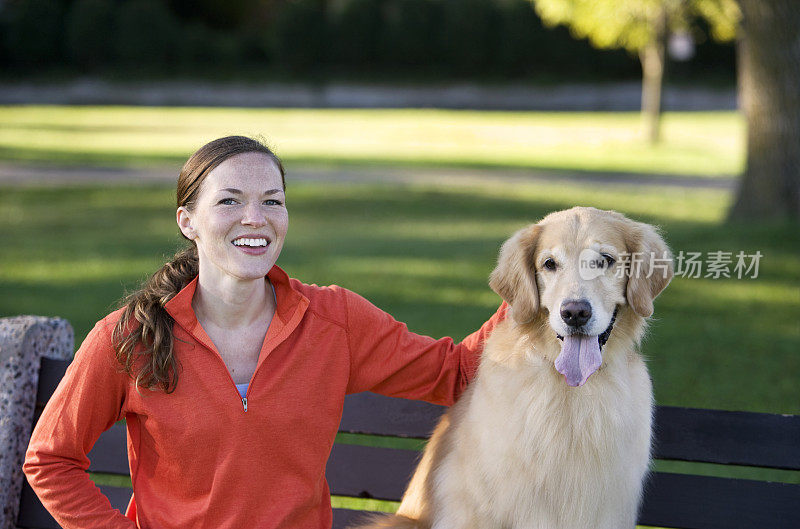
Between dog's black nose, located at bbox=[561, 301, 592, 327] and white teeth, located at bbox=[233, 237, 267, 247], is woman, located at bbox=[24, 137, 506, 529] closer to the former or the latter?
white teeth, located at bbox=[233, 237, 267, 247]

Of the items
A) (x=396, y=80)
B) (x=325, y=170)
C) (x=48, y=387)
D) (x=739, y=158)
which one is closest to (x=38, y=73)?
(x=396, y=80)


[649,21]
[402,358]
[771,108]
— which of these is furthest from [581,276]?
[649,21]

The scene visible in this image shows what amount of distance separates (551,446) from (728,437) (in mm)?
712

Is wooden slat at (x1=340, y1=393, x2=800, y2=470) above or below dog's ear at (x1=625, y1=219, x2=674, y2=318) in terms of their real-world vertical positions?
below

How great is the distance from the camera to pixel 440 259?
11.8 metres

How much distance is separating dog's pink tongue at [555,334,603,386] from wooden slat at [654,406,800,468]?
50 cm

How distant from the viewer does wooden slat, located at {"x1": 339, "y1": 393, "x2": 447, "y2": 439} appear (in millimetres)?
3514

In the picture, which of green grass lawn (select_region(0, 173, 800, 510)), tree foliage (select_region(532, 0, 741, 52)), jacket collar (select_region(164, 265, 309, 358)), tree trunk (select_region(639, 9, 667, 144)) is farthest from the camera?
tree trunk (select_region(639, 9, 667, 144))

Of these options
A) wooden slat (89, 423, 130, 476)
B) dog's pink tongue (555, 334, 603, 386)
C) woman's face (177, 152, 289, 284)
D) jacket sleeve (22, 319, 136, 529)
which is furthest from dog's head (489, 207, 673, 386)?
wooden slat (89, 423, 130, 476)

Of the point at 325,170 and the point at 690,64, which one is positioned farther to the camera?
the point at 690,64

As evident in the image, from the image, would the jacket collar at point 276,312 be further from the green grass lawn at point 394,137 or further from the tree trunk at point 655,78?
the tree trunk at point 655,78

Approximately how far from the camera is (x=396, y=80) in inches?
1932

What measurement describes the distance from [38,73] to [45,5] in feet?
11.9

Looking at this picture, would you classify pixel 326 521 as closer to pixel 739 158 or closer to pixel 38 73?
pixel 739 158
